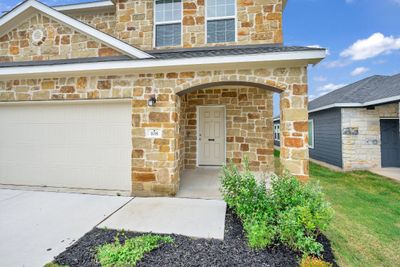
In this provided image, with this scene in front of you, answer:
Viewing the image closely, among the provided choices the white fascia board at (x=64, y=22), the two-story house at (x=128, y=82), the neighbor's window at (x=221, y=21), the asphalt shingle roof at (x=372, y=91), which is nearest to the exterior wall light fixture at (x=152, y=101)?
the two-story house at (x=128, y=82)

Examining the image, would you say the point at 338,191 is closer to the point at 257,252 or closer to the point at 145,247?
the point at 257,252

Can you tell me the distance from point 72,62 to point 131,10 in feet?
9.62

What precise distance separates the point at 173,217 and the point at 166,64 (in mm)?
3272

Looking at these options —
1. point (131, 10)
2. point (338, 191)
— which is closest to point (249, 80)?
point (338, 191)

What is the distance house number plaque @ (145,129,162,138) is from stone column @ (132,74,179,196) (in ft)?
0.18

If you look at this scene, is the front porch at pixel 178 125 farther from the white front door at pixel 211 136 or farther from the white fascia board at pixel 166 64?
the white front door at pixel 211 136

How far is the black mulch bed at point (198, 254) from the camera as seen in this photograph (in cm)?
262

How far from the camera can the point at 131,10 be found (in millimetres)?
6746

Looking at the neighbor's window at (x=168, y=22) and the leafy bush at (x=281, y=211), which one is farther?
the neighbor's window at (x=168, y=22)

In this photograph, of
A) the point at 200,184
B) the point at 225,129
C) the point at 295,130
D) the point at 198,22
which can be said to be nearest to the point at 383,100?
the point at 295,130

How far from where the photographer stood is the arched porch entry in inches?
298

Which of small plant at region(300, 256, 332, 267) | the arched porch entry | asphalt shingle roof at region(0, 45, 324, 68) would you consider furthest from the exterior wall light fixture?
small plant at region(300, 256, 332, 267)

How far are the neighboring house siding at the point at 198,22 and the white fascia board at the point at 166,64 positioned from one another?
1.99 m

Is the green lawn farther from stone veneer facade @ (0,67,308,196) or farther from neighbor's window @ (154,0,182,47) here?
neighbor's window @ (154,0,182,47)
